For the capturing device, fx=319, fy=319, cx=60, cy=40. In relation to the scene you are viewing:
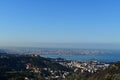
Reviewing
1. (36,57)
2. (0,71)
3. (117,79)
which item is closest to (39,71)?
(0,71)

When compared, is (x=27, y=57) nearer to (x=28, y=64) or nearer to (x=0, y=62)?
(x=28, y=64)

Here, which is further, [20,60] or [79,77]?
[20,60]

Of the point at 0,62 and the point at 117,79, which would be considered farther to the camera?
the point at 0,62

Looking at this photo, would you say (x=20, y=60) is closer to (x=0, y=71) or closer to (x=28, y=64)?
(x=28, y=64)

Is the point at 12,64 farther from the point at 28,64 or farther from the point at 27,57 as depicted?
the point at 27,57

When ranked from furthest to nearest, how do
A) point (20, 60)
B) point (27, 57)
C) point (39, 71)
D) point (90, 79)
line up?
point (27, 57) → point (20, 60) → point (39, 71) → point (90, 79)

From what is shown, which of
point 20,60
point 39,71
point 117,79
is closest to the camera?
point 117,79

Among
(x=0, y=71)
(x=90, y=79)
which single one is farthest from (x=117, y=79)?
(x=0, y=71)

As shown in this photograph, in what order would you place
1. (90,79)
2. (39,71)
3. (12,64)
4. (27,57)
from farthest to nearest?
(27,57)
(12,64)
(39,71)
(90,79)

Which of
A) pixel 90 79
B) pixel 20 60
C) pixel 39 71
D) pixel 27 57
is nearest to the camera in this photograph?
pixel 90 79
